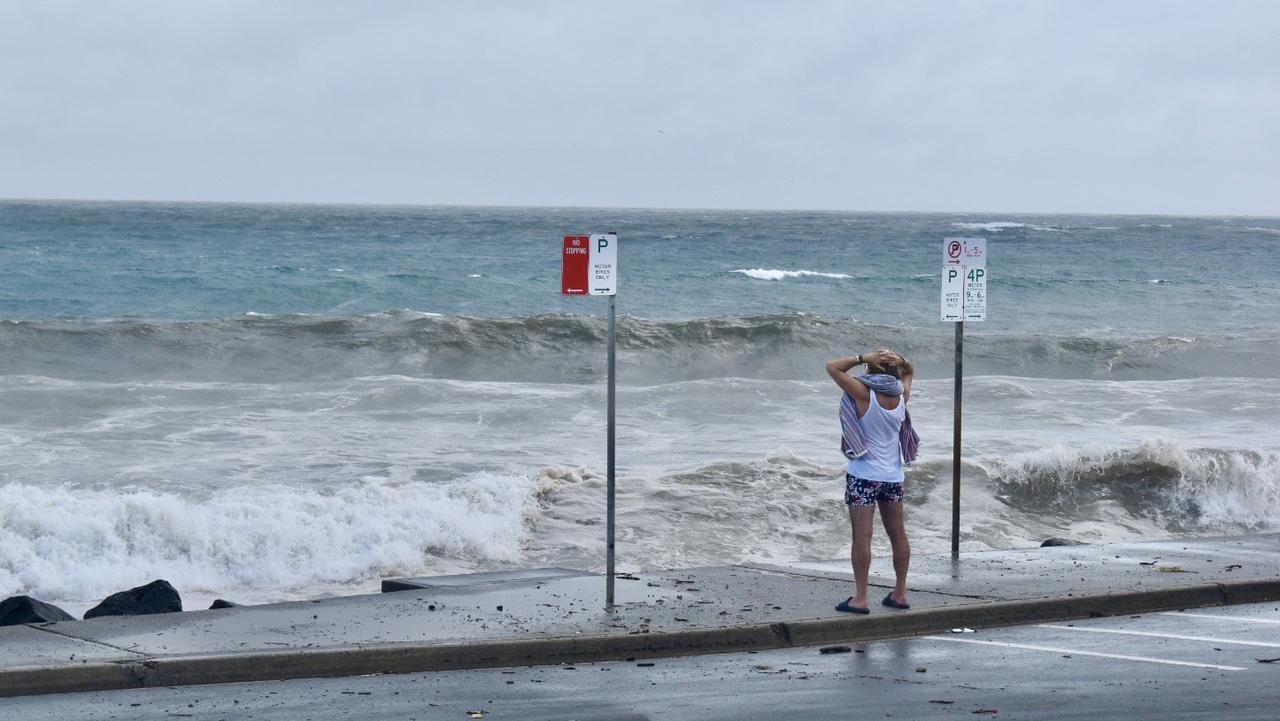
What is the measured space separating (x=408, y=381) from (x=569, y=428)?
16.1 ft

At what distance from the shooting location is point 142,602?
10164 mm

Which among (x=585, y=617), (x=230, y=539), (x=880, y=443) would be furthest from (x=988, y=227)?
(x=585, y=617)

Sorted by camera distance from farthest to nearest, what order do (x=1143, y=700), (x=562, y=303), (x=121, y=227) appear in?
(x=121, y=227) < (x=562, y=303) < (x=1143, y=700)

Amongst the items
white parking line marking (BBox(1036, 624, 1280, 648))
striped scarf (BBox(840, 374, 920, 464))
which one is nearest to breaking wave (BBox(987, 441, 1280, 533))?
white parking line marking (BBox(1036, 624, 1280, 648))

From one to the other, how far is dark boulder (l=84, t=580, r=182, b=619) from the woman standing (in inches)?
169

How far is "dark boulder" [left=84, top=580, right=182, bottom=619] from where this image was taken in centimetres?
1007

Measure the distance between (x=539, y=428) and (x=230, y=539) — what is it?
8650mm

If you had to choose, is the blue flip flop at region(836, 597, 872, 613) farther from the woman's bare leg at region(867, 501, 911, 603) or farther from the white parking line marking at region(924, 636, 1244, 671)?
the white parking line marking at region(924, 636, 1244, 671)

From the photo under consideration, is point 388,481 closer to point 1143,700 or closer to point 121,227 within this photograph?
point 1143,700

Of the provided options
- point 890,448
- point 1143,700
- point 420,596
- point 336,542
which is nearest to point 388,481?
point 336,542

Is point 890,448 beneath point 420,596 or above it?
above

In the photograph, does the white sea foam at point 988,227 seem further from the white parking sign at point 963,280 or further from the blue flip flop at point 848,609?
the blue flip flop at point 848,609

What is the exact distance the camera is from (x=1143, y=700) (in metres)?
7.31

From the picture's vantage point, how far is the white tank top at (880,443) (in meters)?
9.45
